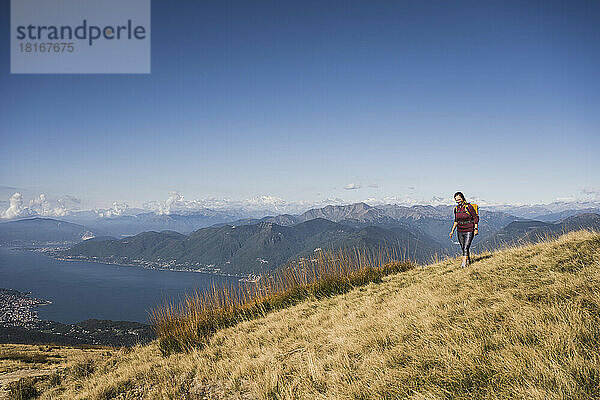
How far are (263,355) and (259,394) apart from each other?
161 centimetres

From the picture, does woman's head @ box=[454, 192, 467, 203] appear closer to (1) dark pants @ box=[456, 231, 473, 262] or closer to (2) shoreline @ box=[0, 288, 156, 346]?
(1) dark pants @ box=[456, 231, 473, 262]

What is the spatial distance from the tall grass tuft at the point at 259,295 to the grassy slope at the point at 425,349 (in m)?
0.84

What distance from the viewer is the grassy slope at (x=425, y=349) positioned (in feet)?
11.1

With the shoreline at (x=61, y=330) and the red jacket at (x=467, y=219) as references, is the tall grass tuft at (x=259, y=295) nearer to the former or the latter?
the red jacket at (x=467, y=219)

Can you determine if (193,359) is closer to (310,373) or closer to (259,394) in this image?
(259,394)

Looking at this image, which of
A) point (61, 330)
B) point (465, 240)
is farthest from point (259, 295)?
point (61, 330)

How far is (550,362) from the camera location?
3.24m

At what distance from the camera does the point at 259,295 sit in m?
12.2

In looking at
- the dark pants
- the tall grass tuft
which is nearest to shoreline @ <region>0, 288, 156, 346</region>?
the tall grass tuft

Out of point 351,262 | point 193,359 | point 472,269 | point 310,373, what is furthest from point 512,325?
point 351,262

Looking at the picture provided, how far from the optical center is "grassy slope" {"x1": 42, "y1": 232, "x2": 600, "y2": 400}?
338 centimetres

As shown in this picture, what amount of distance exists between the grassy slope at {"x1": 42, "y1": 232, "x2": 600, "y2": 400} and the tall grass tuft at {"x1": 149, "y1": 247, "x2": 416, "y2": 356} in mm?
836

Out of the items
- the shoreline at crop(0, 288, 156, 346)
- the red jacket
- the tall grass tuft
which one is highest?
the red jacket

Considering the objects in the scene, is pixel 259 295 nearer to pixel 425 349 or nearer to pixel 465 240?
pixel 465 240
